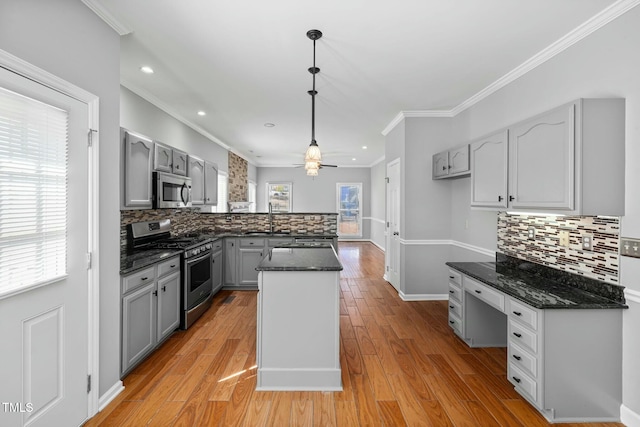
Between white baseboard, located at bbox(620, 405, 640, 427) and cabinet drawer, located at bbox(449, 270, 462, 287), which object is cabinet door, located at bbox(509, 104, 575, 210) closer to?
cabinet drawer, located at bbox(449, 270, 462, 287)

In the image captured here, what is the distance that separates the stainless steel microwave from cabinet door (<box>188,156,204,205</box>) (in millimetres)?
346

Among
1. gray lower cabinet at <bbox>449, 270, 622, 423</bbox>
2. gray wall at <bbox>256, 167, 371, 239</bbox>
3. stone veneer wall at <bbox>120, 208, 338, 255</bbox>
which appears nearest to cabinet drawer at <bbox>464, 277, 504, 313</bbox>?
gray lower cabinet at <bbox>449, 270, 622, 423</bbox>

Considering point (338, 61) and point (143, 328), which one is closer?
point (143, 328)

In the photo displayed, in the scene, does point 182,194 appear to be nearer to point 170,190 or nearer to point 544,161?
point 170,190

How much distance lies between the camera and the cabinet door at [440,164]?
3926 millimetres

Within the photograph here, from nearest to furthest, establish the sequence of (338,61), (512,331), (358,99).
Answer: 1. (512,331)
2. (338,61)
3. (358,99)

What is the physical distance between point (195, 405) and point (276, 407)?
59 cm

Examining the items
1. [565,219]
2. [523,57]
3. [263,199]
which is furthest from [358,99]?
[263,199]

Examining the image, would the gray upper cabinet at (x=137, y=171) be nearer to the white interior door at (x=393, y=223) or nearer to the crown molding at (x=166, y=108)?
the crown molding at (x=166, y=108)

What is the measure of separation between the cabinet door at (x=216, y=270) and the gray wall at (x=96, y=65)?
2090 mm

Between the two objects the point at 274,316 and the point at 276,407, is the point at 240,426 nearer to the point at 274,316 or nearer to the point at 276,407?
the point at 276,407

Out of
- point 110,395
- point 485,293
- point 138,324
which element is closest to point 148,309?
point 138,324

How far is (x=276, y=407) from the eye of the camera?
2131 mm

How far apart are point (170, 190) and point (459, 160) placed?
11.4ft
